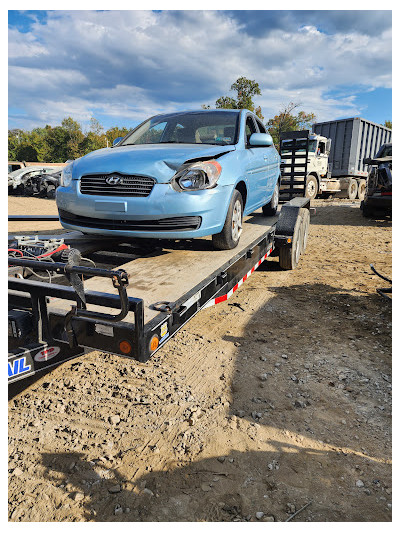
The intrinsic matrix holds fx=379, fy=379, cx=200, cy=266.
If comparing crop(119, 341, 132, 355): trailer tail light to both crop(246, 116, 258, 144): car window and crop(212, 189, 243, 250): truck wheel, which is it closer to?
crop(212, 189, 243, 250): truck wheel

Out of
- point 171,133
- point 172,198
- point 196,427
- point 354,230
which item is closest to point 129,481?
point 196,427

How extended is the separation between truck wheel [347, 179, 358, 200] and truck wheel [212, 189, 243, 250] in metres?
Answer: 15.2

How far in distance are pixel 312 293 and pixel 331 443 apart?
9.87ft

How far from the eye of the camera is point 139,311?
2.03 meters

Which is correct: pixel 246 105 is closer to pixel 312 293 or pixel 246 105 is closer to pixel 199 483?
pixel 312 293

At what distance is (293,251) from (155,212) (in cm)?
338

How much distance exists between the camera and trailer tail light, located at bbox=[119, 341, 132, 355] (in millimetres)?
2104

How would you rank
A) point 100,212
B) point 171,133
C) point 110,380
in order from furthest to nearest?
point 171,133 → point 100,212 → point 110,380

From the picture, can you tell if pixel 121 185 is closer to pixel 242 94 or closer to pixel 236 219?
pixel 236 219

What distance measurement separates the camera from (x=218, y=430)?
259cm

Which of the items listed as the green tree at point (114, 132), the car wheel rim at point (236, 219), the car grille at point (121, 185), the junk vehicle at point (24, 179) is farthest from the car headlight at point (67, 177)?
the green tree at point (114, 132)

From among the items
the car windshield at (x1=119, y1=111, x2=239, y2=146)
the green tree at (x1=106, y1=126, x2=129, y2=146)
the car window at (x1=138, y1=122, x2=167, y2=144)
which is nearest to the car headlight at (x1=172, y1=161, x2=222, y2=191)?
the car windshield at (x1=119, y1=111, x2=239, y2=146)

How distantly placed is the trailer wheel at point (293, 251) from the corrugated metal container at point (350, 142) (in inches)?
511

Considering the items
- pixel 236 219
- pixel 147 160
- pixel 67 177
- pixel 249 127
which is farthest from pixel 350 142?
pixel 67 177
